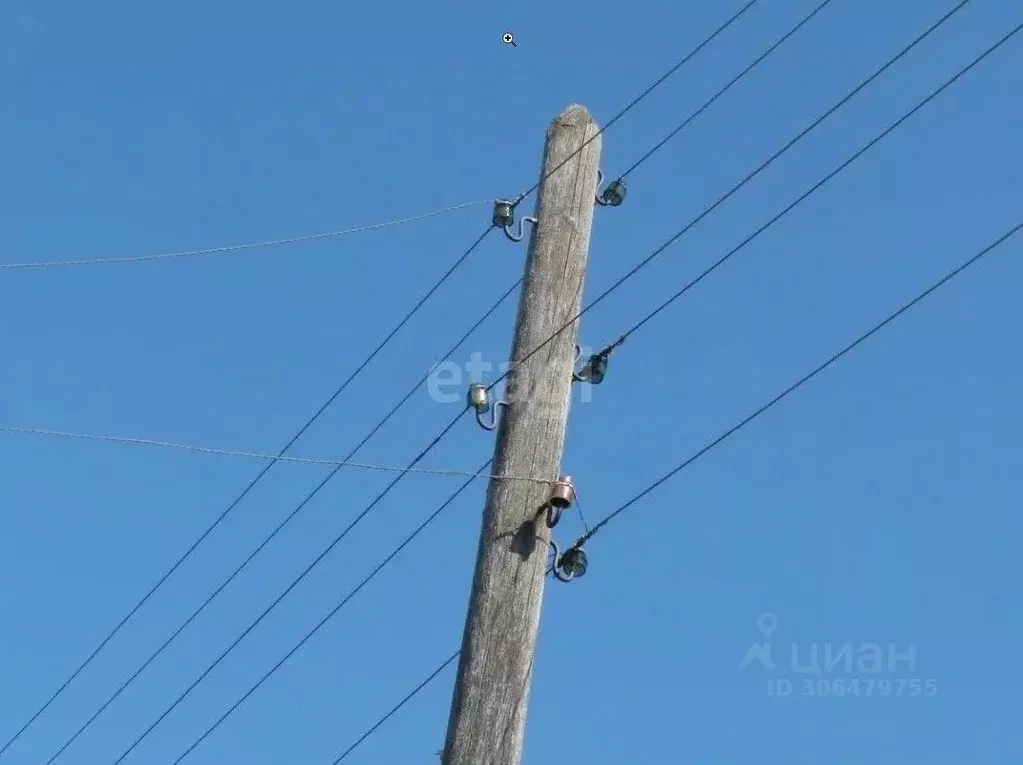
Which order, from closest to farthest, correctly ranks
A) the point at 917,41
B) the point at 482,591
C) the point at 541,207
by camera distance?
the point at 482,591 < the point at 917,41 < the point at 541,207

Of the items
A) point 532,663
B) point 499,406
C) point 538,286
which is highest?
point 538,286

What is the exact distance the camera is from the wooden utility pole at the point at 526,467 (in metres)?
6.81

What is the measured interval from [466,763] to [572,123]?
3.39m

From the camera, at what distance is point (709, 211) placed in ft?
26.4

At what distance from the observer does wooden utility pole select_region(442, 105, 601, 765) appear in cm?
681

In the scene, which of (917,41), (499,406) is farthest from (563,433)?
(917,41)

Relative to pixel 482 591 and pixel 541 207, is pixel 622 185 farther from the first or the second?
pixel 482 591

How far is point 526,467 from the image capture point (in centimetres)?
749

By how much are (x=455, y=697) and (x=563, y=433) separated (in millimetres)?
1323

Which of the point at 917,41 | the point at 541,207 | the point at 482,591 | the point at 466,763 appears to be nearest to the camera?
the point at 466,763

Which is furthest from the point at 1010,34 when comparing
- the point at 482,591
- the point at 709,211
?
the point at 482,591

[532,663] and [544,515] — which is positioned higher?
[544,515]

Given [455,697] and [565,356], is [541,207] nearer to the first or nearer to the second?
[565,356]

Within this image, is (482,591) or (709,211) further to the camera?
(709,211)
